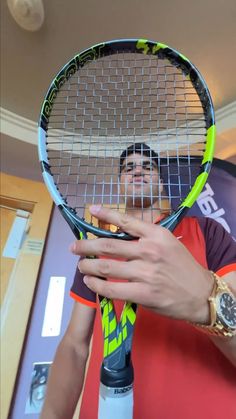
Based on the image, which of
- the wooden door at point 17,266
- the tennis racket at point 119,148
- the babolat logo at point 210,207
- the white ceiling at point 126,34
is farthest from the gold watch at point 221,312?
the wooden door at point 17,266

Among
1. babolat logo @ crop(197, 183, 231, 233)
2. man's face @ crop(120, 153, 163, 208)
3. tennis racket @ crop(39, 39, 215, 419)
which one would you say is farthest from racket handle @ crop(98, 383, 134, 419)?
babolat logo @ crop(197, 183, 231, 233)

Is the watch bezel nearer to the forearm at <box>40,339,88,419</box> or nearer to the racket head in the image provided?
the racket head

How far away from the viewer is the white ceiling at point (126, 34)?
816 mm

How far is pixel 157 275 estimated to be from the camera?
252 millimetres

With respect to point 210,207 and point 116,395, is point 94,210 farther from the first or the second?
point 210,207

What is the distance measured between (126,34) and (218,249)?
895 mm

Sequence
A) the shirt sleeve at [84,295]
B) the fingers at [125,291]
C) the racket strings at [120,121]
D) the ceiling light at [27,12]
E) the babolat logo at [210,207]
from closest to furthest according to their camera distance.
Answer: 1. the fingers at [125,291]
2. the shirt sleeve at [84,295]
3. the racket strings at [120,121]
4. the ceiling light at [27,12]
5. the babolat logo at [210,207]

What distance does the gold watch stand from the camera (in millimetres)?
266

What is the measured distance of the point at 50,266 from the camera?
1290 mm

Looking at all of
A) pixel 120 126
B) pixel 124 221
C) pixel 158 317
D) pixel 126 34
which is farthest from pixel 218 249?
pixel 126 34

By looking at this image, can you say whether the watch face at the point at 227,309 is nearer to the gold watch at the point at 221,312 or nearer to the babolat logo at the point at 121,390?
the gold watch at the point at 221,312

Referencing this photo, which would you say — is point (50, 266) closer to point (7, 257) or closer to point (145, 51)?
point (7, 257)

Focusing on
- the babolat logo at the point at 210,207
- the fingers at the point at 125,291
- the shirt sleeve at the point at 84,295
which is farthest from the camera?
the babolat logo at the point at 210,207

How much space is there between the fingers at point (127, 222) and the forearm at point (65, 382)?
391 millimetres
